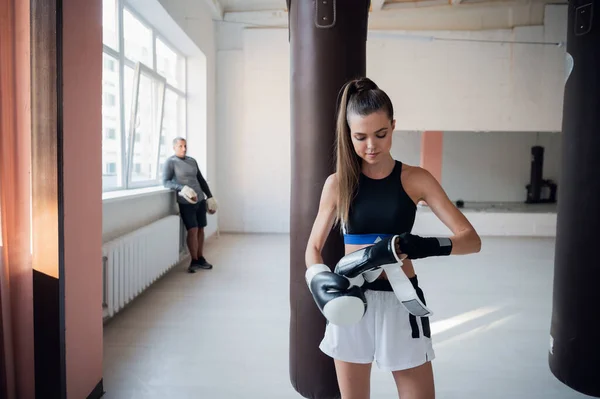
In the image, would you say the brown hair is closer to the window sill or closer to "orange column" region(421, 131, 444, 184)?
the window sill

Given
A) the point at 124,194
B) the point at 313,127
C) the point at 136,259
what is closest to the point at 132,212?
the point at 124,194

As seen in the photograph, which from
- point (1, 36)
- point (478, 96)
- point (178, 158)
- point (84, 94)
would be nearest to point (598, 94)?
point (84, 94)

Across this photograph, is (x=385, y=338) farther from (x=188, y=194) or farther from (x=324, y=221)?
(x=188, y=194)

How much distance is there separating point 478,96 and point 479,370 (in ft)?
19.0

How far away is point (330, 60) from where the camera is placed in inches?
76.7

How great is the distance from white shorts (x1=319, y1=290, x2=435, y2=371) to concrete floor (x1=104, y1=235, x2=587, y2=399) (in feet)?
3.87

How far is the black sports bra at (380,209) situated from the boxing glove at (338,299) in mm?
185

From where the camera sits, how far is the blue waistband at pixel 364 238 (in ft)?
4.10

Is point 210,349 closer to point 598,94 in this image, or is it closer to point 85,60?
point 85,60

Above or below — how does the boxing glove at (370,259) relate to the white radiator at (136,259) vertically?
above

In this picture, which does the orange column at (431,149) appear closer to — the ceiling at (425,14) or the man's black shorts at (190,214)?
Result: the ceiling at (425,14)

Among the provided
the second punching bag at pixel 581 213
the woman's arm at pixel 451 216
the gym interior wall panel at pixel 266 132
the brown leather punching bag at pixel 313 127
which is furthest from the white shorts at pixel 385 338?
the gym interior wall panel at pixel 266 132

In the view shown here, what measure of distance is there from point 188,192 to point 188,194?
0.02 meters

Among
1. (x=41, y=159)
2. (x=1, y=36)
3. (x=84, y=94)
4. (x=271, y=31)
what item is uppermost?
(x=271, y=31)
